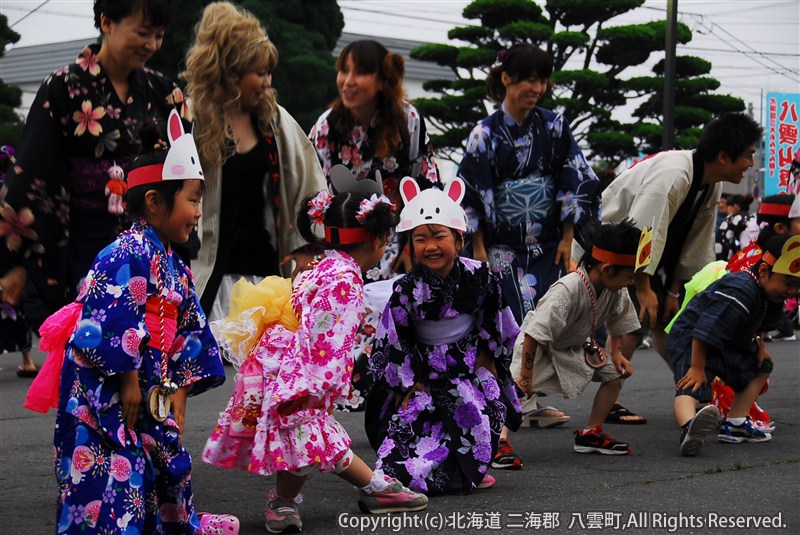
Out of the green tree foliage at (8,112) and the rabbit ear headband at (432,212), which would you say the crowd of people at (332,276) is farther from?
the green tree foliage at (8,112)

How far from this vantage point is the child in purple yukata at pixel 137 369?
3.08 meters

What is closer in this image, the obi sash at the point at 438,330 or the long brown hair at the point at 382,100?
the obi sash at the point at 438,330

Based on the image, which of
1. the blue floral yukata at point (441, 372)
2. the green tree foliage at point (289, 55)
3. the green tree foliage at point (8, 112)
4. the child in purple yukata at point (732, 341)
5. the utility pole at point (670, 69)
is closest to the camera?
the blue floral yukata at point (441, 372)

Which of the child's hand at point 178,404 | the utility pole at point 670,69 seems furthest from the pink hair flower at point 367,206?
the utility pole at point 670,69

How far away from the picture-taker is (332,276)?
3.85m

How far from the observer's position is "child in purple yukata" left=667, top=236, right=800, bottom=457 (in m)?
5.09

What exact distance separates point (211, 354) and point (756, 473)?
2549 mm

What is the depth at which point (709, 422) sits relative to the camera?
489 centimetres

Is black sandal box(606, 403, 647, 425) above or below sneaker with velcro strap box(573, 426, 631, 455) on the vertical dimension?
below

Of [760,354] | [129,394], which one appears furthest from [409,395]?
[760,354]

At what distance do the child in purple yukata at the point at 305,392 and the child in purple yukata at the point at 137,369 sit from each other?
0.28m

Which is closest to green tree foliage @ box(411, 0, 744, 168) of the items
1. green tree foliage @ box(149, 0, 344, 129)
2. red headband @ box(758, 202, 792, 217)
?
green tree foliage @ box(149, 0, 344, 129)

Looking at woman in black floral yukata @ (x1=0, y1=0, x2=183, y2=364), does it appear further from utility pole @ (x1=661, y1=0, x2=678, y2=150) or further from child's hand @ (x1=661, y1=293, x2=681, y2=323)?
utility pole @ (x1=661, y1=0, x2=678, y2=150)

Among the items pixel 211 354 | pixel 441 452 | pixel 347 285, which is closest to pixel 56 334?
pixel 211 354
